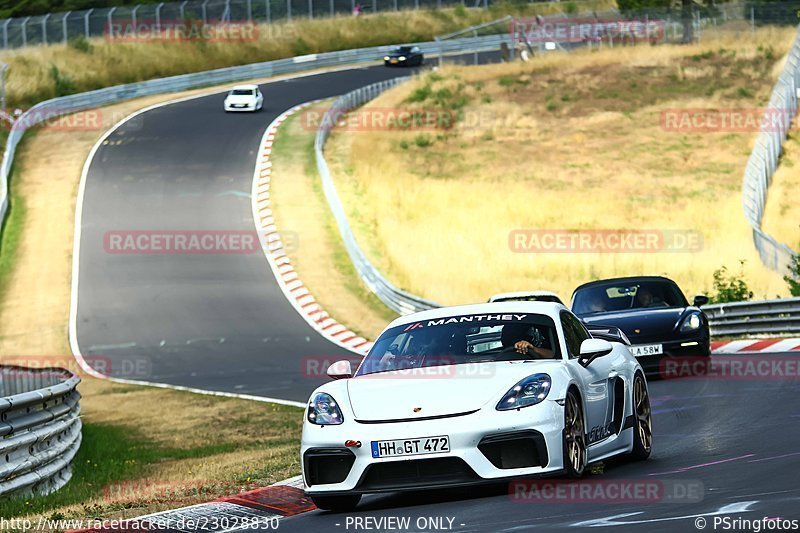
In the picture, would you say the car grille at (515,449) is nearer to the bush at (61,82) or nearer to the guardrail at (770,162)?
the guardrail at (770,162)

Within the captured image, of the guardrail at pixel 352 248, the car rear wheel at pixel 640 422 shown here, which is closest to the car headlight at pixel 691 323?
the car rear wheel at pixel 640 422

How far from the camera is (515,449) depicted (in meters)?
9.05

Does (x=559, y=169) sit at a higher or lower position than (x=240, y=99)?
lower

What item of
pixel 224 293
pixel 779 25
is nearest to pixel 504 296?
pixel 224 293

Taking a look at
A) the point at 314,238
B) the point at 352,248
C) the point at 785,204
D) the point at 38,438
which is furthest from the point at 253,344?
the point at 785,204

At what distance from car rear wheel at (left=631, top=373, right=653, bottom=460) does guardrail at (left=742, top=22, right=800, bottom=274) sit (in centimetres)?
2011

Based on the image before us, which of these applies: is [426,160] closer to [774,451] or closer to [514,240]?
[514,240]

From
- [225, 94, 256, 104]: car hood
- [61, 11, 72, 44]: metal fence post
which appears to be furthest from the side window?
[61, 11, 72, 44]: metal fence post

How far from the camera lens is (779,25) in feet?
247

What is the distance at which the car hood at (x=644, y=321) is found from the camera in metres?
18.8

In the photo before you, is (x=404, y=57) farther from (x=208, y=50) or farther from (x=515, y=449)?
(x=515, y=449)

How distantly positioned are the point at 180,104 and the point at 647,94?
21.6 meters

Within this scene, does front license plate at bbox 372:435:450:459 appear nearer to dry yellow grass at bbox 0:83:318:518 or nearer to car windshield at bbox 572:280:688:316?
dry yellow grass at bbox 0:83:318:518

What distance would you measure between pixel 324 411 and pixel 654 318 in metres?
10.3
